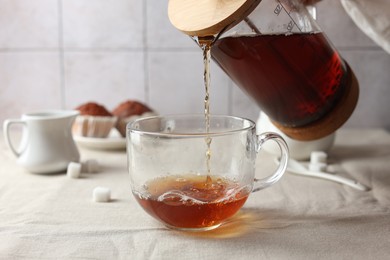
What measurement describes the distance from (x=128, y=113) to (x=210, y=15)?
23.0 inches

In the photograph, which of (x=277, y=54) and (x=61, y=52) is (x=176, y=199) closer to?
(x=277, y=54)

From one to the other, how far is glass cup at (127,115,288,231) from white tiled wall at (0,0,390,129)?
2.17 feet

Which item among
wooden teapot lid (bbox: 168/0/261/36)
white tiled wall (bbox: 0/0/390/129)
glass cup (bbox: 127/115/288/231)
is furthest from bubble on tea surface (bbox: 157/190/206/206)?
white tiled wall (bbox: 0/0/390/129)

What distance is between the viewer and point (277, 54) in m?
0.74

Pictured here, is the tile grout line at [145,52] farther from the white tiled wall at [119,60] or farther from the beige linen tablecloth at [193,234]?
the beige linen tablecloth at [193,234]

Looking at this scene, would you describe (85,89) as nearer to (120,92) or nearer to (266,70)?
(120,92)

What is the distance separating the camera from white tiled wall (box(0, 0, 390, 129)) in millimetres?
1377

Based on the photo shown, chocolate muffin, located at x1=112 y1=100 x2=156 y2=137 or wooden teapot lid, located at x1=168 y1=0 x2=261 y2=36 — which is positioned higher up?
wooden teapot lid, located at x1=168 y1=0 x2=261 y2=36

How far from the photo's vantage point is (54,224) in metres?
0.73

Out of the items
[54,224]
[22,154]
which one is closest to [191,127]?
[54,224]

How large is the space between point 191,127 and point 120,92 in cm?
66

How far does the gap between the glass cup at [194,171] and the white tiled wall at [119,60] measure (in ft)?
2.17

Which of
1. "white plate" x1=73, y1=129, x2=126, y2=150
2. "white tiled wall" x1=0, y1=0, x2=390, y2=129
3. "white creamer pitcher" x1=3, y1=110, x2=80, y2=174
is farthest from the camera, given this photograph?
"white tiled wall" x1=0, y1=0, x2=390, y2=129

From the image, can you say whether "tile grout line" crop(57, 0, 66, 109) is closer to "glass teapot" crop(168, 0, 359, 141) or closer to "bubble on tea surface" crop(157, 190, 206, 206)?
"glass teapot" crop(168, 0, 359, 141)
